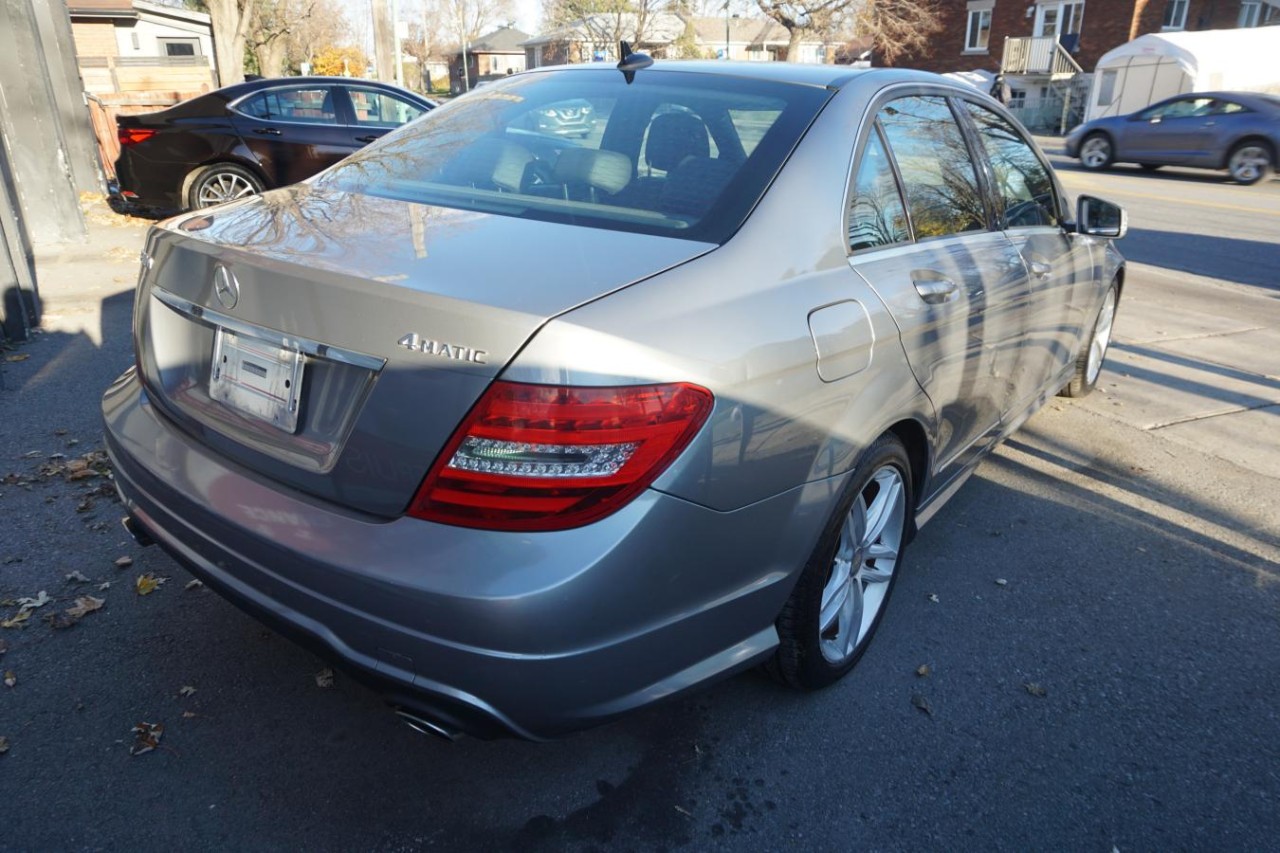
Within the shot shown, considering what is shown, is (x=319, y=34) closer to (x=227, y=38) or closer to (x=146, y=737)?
(x=227, y=38)

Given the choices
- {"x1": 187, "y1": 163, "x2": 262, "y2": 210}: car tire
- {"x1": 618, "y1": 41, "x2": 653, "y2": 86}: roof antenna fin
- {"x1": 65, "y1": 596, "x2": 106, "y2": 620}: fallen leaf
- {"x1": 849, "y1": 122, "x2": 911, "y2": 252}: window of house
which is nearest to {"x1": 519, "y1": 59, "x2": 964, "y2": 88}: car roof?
{"x1": 618, "y1": 41, "x2": 653, "y2": 86}: roof antenna fin

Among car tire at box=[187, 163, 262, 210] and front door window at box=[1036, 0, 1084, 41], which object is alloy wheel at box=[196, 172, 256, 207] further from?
front door window at box=[1036, 0, 1084, 41]

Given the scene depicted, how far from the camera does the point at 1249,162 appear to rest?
17828 millimetres

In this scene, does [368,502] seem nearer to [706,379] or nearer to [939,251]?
[706,379]

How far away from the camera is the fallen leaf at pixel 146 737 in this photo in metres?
2.52

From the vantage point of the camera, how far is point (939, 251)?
3055mm

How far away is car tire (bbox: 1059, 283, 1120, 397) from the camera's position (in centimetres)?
535

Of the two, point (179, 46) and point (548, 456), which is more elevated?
point (179, 46)

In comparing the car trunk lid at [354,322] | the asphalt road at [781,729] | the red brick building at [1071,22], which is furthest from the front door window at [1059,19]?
the car trunk lid at [354,322]

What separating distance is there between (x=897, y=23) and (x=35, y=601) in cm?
4039

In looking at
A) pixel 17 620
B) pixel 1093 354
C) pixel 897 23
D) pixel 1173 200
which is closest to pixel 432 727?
pixel 17 620

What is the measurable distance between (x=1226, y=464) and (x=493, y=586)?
4478 millimetres

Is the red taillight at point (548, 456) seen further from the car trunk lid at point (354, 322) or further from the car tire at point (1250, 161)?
the car tire at point (1250, 161)

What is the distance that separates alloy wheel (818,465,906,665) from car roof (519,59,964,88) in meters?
1.25
